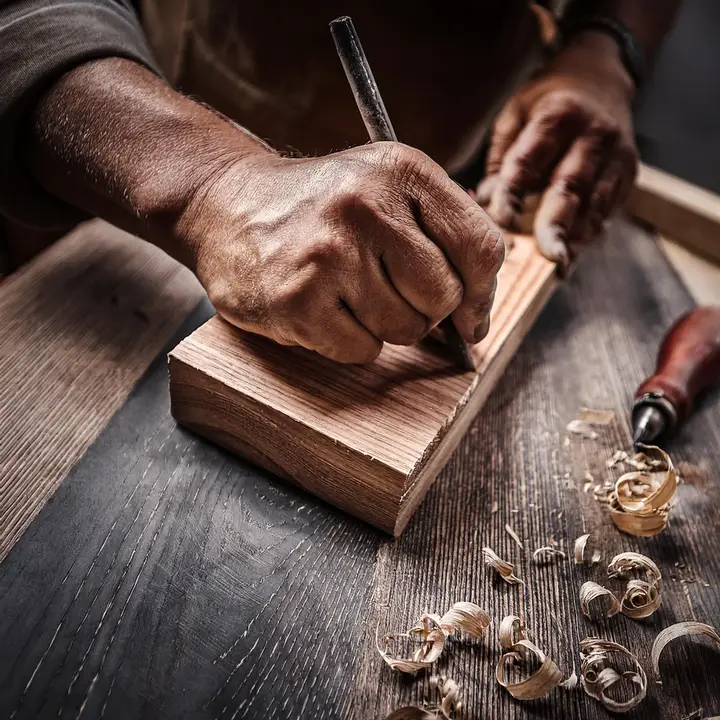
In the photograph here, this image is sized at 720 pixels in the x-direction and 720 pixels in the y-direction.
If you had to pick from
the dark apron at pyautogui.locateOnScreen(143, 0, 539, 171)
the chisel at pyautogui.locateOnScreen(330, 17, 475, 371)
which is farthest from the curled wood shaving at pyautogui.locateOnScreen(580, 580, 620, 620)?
the dark apron at pyautogui.locateOnScreen(143, 0, 539, 171)

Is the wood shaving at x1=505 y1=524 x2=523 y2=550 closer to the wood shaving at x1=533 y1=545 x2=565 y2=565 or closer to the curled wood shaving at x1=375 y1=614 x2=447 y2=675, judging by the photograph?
the wood shaving at x1=533 y1=545 x2=565 y2=565

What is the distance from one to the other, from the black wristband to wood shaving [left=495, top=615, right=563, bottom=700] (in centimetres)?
133

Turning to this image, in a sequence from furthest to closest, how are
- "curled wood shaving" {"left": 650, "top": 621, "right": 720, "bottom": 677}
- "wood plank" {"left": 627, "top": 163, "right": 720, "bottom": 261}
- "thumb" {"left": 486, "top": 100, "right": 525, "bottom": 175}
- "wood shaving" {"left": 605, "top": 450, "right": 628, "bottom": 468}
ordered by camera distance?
"wood plank" {"left": 627, "top": 163, "right": 720, "bottom": 261}, "thumb" {"left": 486, "top": 100, "right": 525, "bottom": 175}, "wood shaving" {"left": 605, "top": 450, "right": 628, "bottom": 468}, "curled wood shaving" {"left": 650, "top": 621, "right": 720, "bottom": 677}

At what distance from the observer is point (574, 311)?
4.42 ft

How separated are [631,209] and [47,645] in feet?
5.67

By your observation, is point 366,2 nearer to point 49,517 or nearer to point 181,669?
point 49,517

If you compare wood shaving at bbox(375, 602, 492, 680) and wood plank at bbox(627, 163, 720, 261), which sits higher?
wood plank at bbox(627, 163, 720, 261)

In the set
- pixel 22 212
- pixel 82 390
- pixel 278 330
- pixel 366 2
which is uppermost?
pixel 366 2

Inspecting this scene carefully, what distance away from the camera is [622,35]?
4.83 ft

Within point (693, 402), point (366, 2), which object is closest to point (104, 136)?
point (366, 2)

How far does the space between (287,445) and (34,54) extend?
618 millimetres

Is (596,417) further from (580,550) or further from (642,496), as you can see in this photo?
(580,550)

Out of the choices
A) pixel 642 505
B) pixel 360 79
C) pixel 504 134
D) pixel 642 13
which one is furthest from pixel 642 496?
pixel 642 13

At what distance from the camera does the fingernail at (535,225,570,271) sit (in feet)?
3.85
